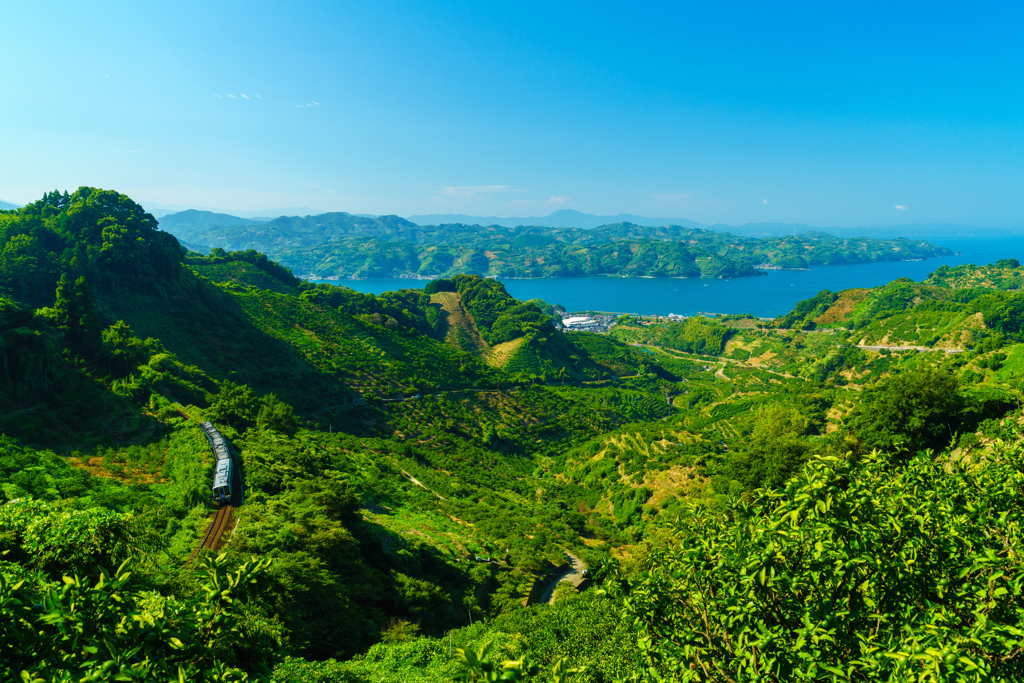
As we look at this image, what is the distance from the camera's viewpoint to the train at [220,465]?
1937 cm

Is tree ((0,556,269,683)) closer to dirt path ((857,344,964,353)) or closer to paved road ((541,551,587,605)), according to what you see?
paved road ((541,551,587,605))

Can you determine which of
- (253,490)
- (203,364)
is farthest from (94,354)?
(253,490)

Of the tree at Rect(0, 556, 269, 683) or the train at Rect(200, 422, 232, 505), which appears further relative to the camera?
the train at Rect(200, 422, 232, 505)

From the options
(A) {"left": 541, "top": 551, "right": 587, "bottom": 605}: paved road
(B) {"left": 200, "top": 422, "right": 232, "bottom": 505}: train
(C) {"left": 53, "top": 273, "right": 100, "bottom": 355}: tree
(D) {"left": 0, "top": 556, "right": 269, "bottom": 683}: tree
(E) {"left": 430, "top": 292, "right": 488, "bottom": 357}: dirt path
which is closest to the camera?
(D) {"left": 0, "top": 556, "right": 269, "bottom": 683}: tree

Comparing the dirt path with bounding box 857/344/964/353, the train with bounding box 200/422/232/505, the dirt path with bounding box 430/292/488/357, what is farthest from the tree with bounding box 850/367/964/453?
the dirt path with bounding box 430/292/488/357

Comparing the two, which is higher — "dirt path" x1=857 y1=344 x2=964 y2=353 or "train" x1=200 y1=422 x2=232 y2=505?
"train" x1=200 y1=422 x2=232 y2=505

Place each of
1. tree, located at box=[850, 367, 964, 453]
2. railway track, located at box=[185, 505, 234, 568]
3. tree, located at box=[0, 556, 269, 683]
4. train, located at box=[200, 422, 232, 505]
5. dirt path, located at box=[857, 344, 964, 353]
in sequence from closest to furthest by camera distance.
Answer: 1. tree, located at box=[0, 556, 269, 683]
2. railway track, located at box=[185, 505, 234, 568]
3. train, located at box=[200, 422, 232, 505]
4. tree, located at box=[850, 367, 964, 453]
5. dirt path, located at box=[857, 344, 964, 353]

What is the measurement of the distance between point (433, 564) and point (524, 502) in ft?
48.8

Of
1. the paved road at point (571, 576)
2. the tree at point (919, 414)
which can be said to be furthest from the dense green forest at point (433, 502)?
the paved road at point (571, 576)

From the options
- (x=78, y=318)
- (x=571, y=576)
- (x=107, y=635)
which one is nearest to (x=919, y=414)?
(x=571, y=576)

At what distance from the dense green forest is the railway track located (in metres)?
0.41

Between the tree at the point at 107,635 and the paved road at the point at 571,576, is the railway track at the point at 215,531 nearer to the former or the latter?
the tree at the point at 107,635

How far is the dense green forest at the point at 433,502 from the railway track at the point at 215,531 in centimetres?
41

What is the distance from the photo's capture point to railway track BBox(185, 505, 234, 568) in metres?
15.2
